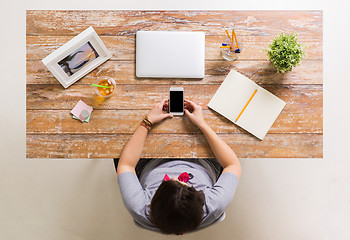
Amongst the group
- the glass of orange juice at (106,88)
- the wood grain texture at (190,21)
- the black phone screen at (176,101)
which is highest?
the wood grain texture at (190,21)

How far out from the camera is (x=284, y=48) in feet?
3.75

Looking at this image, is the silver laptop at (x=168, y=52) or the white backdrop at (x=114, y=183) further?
the white backdrop at (x=114, y=183)

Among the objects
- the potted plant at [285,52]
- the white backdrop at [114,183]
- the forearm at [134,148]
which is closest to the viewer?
the potted plant at [285,52]

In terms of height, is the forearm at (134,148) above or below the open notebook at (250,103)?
below

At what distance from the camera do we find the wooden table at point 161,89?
126cm

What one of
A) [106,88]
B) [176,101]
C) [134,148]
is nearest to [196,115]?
[176,101]

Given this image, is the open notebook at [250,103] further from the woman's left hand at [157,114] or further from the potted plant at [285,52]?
the woman's left hand at [157,114]

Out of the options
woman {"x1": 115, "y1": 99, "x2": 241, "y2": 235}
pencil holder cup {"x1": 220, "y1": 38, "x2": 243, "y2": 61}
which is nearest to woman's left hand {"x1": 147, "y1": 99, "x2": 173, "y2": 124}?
woman {"x1": 115, "y1": 99, "x2": 241, "y2": 235}

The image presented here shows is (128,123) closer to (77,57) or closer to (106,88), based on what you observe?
(106,88)

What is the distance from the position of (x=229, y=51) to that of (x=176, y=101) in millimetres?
333

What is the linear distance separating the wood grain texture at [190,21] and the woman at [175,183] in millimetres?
365

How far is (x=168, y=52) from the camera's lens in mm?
1235

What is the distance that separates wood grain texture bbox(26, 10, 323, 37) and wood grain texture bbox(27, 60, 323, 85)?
0.47ft

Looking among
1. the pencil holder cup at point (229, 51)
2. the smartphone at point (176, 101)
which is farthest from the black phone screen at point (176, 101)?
the pencil holder cup at point (229, 51)
